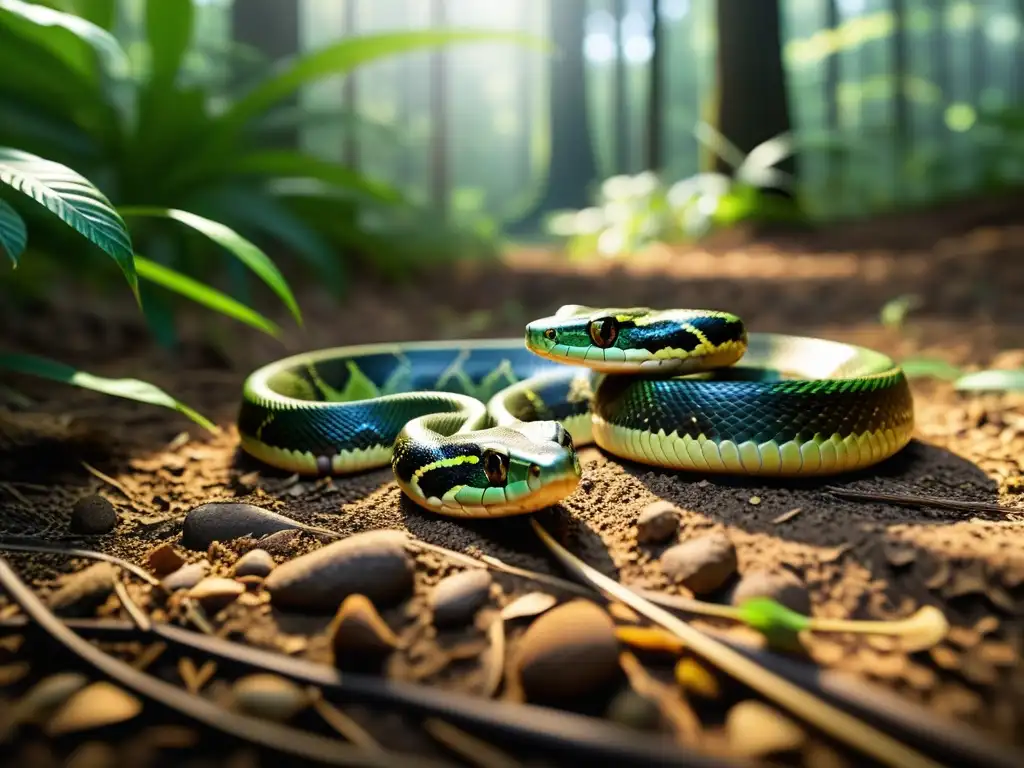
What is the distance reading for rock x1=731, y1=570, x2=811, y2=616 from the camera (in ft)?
6.54

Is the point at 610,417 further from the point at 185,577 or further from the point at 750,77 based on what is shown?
the point at 750,77

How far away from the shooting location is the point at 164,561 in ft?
7.53

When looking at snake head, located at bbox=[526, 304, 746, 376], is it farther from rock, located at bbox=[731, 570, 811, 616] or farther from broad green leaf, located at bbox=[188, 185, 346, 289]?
broad green leaf, located at bbox=[188, 185, 346, 289]

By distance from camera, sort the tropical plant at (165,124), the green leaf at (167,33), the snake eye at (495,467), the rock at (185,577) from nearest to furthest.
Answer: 1. the rock at (185,577)
2. the snake eye at (495,467)
3. the tropical plant at (165,124)
4. the green leaf at (167,33)

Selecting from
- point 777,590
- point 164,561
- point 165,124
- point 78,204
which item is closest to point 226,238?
point 78,204

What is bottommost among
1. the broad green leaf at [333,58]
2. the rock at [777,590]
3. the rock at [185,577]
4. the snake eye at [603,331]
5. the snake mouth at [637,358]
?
the rock at [777,590]

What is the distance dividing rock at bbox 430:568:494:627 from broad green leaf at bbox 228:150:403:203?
4572 mm

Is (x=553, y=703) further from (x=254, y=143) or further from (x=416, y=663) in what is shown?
(x=254, y=143)

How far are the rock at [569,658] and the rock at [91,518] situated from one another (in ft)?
5.25

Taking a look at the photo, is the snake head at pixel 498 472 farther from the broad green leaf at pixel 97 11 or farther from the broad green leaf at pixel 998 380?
the broad green leaf at pixel 97 11

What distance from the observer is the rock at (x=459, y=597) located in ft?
6.57

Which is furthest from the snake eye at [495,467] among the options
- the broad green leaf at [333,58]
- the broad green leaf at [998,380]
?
the broad green leaf at [333,58]

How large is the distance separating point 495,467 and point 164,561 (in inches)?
38.8

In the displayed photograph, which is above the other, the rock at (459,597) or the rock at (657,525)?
the rock at (657,525)
